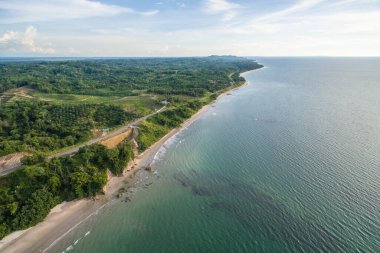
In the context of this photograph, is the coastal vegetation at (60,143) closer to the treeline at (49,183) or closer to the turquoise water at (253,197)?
the treeline at (49,183)

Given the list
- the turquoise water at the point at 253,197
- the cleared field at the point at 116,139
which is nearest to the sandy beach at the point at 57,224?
the turquoise water at the point at 253,197

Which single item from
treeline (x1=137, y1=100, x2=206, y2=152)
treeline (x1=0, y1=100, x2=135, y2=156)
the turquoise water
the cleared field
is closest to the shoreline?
the turquoise water

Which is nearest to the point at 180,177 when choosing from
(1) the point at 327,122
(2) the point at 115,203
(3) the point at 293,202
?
(2) the point at 115,203

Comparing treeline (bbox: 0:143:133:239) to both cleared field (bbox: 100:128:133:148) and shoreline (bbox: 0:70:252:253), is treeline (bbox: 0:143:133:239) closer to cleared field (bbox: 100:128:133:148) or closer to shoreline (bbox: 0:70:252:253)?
shoreline (bbox: 0:70:252:253)

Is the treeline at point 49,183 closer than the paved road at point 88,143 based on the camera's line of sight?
Yes

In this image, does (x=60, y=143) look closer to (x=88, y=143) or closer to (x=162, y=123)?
(x=88, y=143)
